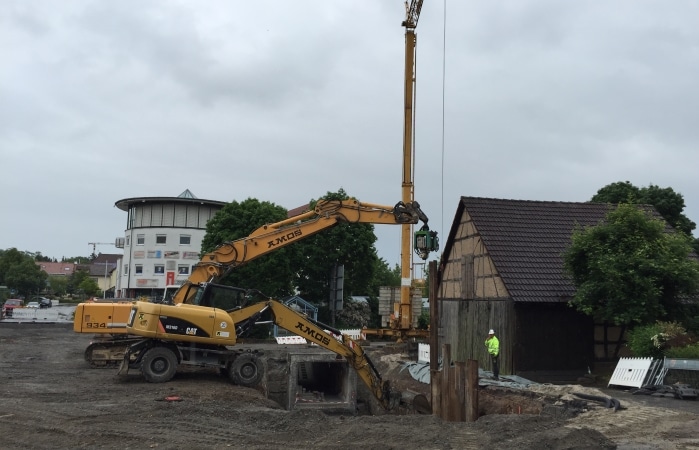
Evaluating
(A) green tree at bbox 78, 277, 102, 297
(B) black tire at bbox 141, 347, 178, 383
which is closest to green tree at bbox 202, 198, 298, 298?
(B) black tire at bbox 141, 347, 178, 383

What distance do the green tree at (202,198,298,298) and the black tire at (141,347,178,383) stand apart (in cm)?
2385

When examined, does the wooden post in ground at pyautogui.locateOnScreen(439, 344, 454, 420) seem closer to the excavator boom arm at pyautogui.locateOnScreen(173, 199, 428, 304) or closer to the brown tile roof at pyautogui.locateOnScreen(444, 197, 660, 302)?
the excavator boom arm at pyautogui.locateOnScreen(173, 199, 428, 304)

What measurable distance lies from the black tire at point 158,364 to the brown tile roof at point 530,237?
10.4 metres

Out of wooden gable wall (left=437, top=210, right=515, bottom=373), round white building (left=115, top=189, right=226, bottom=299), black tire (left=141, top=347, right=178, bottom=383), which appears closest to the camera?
black tire (left=141, top=347, right=178, bottom=383)

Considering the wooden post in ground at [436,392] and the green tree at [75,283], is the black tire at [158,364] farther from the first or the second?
the green tree at [75,283]

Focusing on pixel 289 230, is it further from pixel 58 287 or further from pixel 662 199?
pixel 58 287

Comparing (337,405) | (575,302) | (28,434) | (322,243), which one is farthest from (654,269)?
(322,243)

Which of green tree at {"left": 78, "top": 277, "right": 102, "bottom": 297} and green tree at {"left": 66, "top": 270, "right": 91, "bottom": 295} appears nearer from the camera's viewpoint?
green tree at {"left": 78, "top": 277, "right": 102, "bottom": 297}

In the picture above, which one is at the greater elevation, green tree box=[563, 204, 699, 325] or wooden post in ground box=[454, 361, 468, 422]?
green tree box=[563, 204, 699, 325]

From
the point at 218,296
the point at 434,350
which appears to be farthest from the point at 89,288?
the point at 434,350

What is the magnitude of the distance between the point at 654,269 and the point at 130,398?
14.2 metres

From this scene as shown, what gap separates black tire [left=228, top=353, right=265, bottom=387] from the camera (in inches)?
712

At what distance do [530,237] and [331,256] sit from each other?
23.2 metres

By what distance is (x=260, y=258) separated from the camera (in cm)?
4344
